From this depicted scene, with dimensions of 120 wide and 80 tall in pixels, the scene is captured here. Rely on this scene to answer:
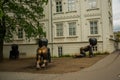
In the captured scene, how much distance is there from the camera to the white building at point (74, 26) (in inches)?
1244

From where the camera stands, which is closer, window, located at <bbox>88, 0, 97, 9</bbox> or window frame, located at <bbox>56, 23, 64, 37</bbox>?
window, located at <bbox>88, 0, 97, 9</bbox>

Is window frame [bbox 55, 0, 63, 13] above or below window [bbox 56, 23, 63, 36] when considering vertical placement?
above

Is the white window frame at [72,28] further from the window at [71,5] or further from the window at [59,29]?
the window at [71,5]

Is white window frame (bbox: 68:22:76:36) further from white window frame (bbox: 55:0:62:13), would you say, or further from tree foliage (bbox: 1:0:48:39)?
tree foliage (bbox: 1:0:48:39)

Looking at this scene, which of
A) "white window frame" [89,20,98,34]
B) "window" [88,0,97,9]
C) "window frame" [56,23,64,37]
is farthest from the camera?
"window frame" [56,23,64,37]

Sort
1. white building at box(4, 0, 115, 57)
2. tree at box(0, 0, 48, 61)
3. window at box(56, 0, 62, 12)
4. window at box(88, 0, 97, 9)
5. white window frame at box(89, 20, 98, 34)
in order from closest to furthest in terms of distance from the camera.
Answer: tree at box(0, 0, 48, 61)
white building at box(4, 0, 115, 57)
white window frame at box(89, 20, 98, 34)
window at box(88, 0, 97, 9)
window at box(56, 0, 62, 12)

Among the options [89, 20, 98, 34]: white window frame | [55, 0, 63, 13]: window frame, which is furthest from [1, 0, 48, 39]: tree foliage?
[89, 20, 98, 34]: white window frame

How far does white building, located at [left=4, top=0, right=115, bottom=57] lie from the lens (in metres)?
31.6

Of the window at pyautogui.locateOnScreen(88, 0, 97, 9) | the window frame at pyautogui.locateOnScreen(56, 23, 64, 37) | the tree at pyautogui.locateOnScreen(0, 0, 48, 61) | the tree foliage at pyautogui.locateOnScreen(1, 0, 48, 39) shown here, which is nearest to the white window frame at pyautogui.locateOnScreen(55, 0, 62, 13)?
the window frame at pyautogui.locateOnScreen(56, 23, 64, 37)

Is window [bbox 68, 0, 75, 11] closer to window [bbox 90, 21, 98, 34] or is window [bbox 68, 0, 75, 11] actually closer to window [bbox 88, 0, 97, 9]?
window [bbox 88, 0, 97, 9]

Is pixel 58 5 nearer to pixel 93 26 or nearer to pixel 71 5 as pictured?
pixel 71 5

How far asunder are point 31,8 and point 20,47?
11.1 meters

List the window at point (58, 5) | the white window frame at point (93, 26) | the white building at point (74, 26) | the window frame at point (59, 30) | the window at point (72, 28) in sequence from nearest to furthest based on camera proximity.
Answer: the white building at point (74, 26)
the white window frame at point (93, 26)
the window at point (72, 28)
the window frame at point (59, 30)
the window at point (58, 5)

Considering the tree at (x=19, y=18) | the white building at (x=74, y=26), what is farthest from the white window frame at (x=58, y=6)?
the tree at (x=19, y=18)
